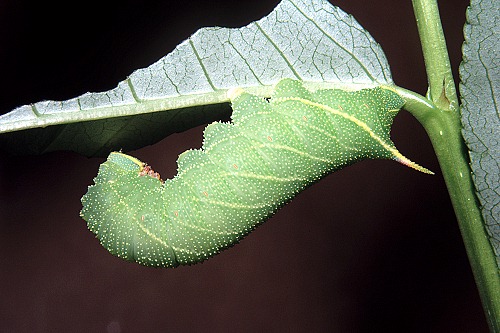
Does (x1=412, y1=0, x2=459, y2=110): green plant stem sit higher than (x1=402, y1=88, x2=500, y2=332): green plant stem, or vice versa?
(x1=412, y1=0, x2=459, y2=110): green plant stem

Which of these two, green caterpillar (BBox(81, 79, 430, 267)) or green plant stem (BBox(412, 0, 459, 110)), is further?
green caterpillar (BBox(81, 79, 430, 267))

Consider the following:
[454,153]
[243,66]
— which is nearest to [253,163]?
[243,66]

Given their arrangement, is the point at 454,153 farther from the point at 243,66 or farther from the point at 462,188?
the point at 243,66

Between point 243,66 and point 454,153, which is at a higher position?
point 243,66

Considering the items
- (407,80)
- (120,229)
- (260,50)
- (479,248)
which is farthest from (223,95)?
(407,80)

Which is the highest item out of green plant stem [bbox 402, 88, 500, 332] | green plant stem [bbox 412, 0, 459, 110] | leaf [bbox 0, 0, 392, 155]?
leaf [bbox 0, 0, 392, 155]

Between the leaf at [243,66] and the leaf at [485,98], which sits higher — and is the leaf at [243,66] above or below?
above
